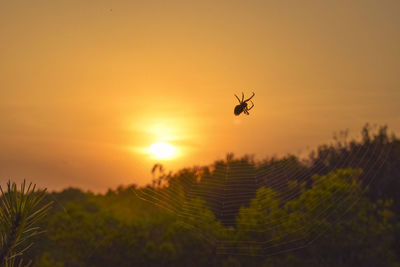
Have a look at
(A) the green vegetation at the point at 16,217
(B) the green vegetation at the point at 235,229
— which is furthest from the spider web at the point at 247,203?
(A) the green vegetation at the point at 16,217

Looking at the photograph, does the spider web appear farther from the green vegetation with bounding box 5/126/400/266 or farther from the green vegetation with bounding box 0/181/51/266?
the green vegetation with bounding box 0/181/51/266

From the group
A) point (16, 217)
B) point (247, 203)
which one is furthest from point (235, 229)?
point (16, 217)

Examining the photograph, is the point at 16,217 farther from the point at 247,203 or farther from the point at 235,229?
the point at 247,203

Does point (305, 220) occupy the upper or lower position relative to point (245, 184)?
lower

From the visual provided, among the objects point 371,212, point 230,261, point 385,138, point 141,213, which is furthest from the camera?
point 385,138

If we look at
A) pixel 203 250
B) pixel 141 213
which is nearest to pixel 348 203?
pixel 203 250

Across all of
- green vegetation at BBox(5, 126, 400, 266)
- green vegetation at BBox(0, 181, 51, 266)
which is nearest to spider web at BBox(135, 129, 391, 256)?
green vegetation at BBox(5, 126, 400, 266)

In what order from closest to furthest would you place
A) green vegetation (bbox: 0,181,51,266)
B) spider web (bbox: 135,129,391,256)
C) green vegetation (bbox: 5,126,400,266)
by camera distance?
green vegetation (bbox: 0,181,51,266) → spider web (bbox: 135,129,391,256) → green vegetation (bbox: 5,126,400,266)

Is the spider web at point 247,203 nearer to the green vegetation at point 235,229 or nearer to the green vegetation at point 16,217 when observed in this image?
the green vegetation at point 235,229

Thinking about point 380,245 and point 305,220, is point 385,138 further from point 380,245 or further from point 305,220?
point 305,220

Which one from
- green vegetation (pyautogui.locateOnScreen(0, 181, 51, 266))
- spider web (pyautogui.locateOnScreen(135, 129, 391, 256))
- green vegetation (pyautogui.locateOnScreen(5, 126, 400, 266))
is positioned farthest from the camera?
green vegetation (pyautogui.locateOnScreen(5, 126, 400, 266))

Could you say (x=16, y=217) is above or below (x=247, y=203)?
below
